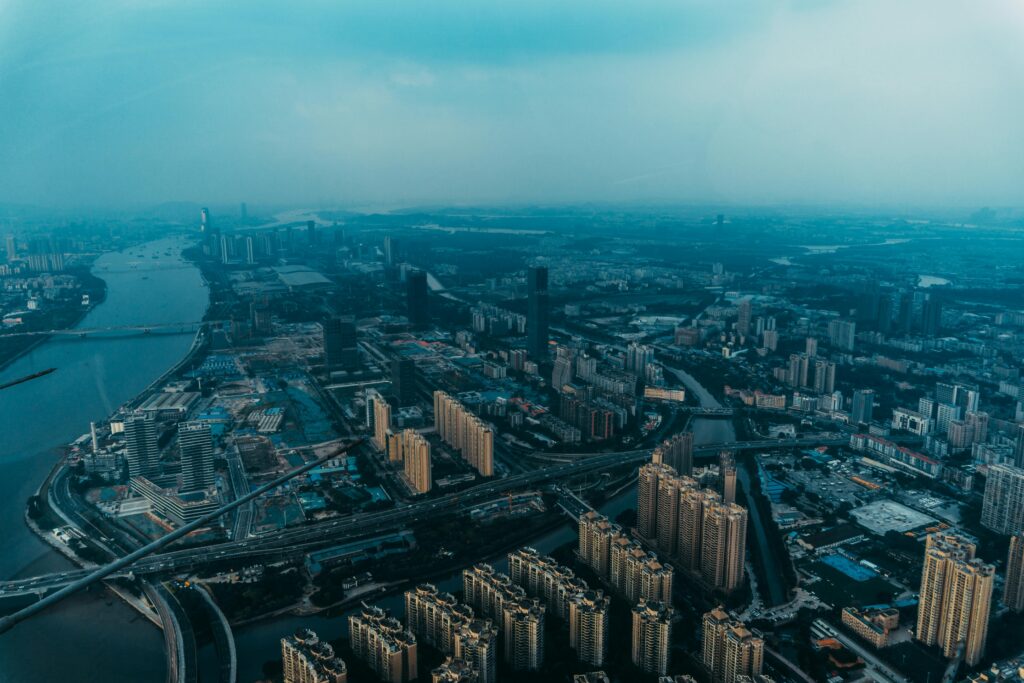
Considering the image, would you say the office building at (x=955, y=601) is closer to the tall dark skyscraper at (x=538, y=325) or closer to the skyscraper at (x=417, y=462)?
the skyscraper at (x=417, y=462)

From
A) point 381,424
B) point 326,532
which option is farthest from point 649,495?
point 381,424

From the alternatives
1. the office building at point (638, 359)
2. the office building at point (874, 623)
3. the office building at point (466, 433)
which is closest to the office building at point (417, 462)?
the office building at point (466, 433)

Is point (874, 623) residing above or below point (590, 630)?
below

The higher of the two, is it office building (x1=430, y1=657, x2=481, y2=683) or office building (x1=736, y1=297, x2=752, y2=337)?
office building (x1=736, y1=297, x2=752, y2=337)

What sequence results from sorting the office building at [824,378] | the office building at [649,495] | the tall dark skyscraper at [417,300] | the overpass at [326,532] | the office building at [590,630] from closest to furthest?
the office building at [590,630], the overpass at [326,532], the office building at [649,495], the office building at [824,378], the tall dark skyscraper at [417,300]

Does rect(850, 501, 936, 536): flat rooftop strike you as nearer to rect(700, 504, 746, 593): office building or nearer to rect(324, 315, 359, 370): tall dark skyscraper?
rect(700, 504, 746, 593): office building

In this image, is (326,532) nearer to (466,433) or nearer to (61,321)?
(466,433)

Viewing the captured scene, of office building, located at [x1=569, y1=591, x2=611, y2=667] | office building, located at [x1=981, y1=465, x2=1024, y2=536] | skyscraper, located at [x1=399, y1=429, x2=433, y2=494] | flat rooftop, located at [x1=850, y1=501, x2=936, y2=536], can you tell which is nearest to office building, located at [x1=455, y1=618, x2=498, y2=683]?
office building, located at [x1=569, y1=591, x2=611, y2=667]
